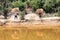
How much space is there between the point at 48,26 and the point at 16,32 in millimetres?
237

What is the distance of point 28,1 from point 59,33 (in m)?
0.33

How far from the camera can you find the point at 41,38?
2.88 meters

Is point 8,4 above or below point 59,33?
above

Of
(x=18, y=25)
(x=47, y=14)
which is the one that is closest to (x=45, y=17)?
(x=47, y=14)

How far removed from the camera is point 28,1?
115 inches

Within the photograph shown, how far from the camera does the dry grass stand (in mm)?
2865

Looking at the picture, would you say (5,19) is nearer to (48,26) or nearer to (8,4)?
(8,4)

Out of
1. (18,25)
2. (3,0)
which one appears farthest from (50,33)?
(3,0)

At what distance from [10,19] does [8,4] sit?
12 centimetres

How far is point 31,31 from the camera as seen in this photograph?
288cm

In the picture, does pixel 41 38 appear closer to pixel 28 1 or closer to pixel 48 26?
pixel 48 26

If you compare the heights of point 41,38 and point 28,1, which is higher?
point 28,1

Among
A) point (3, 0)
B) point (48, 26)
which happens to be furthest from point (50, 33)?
point (3, 0)

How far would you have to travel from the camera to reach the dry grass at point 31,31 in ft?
9.40
